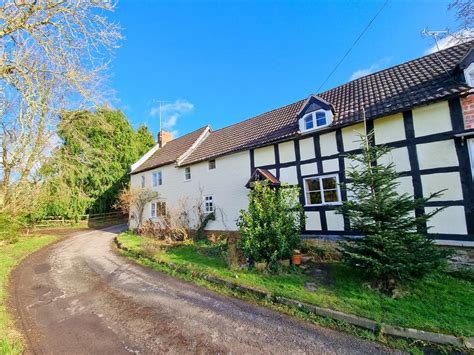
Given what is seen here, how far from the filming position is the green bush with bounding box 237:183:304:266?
8289 mm

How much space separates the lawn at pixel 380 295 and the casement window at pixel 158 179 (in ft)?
40.3

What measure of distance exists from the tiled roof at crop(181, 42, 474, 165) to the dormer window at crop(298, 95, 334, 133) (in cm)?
41

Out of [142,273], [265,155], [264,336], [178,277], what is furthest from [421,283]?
[142,273]

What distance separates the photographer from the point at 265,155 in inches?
497

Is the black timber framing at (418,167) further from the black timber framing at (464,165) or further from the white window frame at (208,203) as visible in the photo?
the white window frame at (208,203)

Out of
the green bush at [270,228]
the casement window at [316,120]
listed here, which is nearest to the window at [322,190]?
the green bush at [270,228]

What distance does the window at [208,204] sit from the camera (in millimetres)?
15039

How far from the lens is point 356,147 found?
31.9 ft

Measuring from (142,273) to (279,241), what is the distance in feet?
17.6

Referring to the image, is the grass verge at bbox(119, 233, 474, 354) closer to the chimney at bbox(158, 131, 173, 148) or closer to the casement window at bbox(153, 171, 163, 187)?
the casement window at bbox(153, 171, 163, 187)

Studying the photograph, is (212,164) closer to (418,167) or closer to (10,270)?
(418,167)

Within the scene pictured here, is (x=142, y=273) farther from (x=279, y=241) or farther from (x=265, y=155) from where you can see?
(x=265, y=155)

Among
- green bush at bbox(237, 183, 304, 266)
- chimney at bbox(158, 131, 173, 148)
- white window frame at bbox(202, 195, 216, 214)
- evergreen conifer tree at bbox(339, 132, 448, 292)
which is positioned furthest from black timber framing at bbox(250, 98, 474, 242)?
chimney at bbox(158, 131, 173, 148)

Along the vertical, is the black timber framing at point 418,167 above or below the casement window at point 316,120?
below
